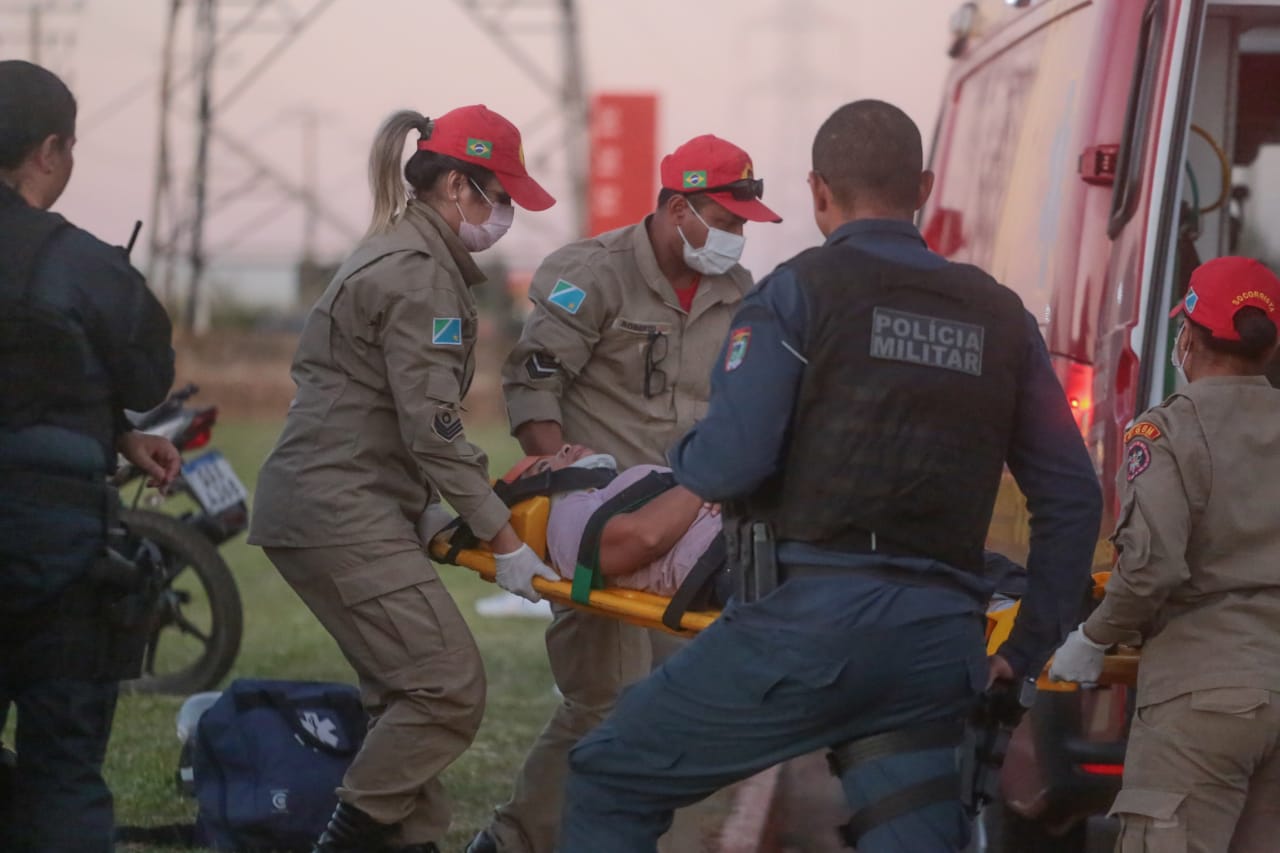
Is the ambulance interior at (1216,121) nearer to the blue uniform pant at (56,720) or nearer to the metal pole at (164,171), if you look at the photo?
the blue uniform pant at (56,720)

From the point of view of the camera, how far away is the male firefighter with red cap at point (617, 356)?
4.76 m

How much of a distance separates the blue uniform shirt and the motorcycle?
4.12 metres

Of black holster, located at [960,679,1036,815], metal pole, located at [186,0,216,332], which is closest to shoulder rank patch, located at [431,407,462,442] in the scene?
black holster, located at [960,679,1036,815]

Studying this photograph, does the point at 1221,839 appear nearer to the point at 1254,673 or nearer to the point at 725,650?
the point at 1254,673

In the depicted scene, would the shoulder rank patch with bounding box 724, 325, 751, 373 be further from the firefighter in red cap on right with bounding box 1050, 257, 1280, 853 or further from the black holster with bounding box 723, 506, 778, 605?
the firefighter in red cap on right with bounding box 1050, 257, 1280, 853

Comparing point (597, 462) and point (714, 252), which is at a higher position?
point (714, 252)

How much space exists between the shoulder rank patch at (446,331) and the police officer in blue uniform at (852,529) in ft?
3.61

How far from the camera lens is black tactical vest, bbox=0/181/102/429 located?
11.3ft

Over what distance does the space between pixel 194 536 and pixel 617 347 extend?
111 inches

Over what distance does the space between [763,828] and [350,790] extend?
1.85 metres

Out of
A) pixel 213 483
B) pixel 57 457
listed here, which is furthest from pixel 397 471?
pixel 213 483

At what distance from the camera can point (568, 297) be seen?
4785 mm

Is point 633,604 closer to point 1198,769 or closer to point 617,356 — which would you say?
point 617,356

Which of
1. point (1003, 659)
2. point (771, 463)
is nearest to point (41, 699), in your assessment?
point (771, 463)
